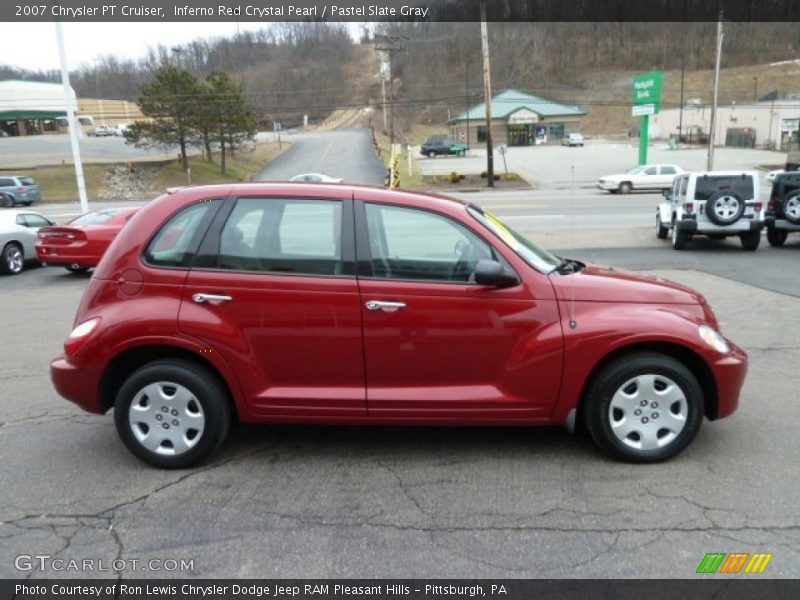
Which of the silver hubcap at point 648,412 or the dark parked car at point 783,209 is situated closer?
the silver hubcap at point 648,412

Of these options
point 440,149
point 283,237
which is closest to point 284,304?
point 283,237

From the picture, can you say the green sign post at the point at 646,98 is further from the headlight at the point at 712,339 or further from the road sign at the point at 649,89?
the headlight at the point at 712,339

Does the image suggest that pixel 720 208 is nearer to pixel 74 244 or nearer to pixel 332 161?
pixel 74 244

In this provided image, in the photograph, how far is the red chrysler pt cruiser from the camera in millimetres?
3666

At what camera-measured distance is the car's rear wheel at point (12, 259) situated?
12.8 meters

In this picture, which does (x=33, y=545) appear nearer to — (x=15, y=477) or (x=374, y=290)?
(x=15, y=477)

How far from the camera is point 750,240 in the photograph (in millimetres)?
13234

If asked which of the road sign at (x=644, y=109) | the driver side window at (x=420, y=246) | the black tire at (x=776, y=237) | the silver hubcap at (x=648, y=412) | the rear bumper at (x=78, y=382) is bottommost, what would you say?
the black tire at (x=776, y=237)

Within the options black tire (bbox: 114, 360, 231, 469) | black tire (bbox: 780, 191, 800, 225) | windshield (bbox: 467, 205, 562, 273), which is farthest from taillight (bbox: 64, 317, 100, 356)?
black tire (bbox: 780, 191, 800, 225)

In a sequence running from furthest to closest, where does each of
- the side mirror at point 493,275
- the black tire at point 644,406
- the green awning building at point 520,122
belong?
the green awning building at point 520,122 < the black tire at point 644,406 < the side mirror at point 493,275

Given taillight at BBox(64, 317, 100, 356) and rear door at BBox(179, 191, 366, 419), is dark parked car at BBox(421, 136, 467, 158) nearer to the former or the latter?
rear door at BBox(179, 191, 366, 419)

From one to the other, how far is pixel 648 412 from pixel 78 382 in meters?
3.47

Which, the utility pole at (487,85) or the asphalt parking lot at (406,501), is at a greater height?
the utility pole at (487,85)
